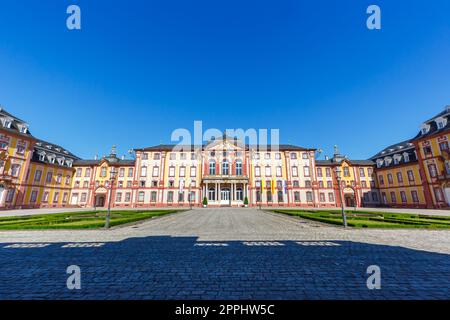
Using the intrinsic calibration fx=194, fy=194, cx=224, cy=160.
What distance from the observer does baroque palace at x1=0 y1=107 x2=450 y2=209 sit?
3953 cm

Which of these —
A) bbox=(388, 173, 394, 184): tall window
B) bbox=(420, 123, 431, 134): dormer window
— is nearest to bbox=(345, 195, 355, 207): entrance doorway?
bbox=(388, 173, 394, 184): tall window

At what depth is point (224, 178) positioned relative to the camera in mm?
41375

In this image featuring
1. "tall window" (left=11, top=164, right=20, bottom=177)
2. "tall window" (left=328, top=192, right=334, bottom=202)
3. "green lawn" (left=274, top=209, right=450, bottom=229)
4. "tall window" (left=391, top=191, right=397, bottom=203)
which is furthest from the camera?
"tall window" (left=328, top=192, right=334, bottom=202)

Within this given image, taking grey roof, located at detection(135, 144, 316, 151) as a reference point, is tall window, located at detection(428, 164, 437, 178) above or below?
below

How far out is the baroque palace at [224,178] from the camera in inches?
1556

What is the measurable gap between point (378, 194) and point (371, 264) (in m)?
47.7

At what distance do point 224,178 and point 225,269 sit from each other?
36587 mm

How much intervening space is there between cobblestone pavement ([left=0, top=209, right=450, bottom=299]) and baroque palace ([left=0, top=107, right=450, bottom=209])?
32.1m

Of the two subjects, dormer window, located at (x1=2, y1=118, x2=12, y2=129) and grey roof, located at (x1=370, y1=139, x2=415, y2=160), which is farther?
grey roof, located at (x1=370, y1=139, x2=415, y2=160)

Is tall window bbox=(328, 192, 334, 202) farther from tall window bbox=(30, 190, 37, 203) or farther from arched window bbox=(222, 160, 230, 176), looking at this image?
tall window bbox=(30, 190, 37, 203)

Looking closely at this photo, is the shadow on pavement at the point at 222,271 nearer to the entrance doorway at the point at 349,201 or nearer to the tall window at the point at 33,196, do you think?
the tall window at the point at 33,196

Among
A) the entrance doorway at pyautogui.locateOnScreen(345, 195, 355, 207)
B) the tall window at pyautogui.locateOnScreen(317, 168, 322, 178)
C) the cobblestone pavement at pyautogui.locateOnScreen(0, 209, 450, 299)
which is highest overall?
the tall window at pyautogui.locateOnScreen(317, 168, 322, 178)

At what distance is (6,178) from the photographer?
30.1m
